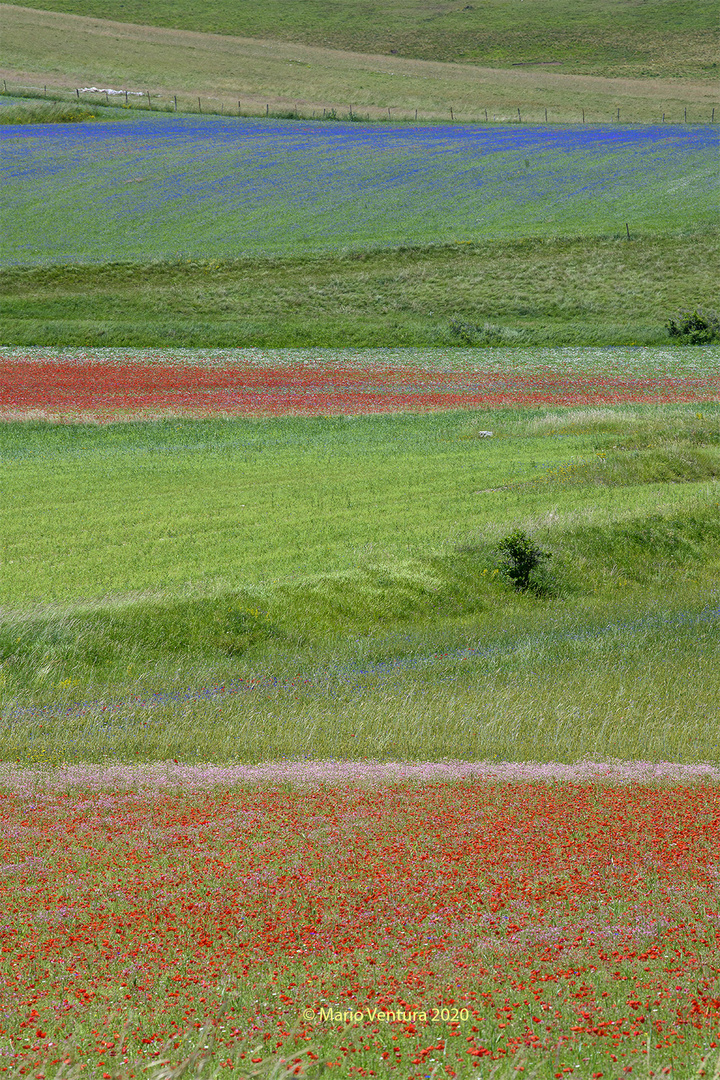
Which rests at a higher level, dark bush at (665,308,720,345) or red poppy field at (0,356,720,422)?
dark bush at (665,308,720,345)

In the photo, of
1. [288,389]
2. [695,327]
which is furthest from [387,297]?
[288,389]

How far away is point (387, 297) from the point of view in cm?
7462

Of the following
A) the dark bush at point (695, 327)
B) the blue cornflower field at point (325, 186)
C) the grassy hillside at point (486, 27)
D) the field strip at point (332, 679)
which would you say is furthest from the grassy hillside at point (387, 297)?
the grassy hillside at point (486, 27)

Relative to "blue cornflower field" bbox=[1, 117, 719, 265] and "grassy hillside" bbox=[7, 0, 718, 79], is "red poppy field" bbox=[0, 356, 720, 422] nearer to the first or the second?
"blue cornflower field" bbox=[1, 117, 719, 265]

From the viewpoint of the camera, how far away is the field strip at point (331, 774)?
13914 millimetres

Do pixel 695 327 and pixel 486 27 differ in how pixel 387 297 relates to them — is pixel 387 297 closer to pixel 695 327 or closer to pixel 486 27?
pixel 695 327

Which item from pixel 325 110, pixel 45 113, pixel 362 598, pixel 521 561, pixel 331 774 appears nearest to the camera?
pixel 331 774

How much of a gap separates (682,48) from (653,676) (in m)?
164

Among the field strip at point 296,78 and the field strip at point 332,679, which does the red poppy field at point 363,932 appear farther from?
the field strip at point 296,78

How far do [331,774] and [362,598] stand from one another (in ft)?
33.0

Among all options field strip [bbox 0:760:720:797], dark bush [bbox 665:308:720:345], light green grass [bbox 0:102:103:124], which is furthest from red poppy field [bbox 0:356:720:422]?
light green grass [bbox 0:102:103:124]

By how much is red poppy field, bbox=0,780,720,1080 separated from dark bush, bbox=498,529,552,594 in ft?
42.8

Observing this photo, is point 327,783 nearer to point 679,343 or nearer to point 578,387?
point 578,387

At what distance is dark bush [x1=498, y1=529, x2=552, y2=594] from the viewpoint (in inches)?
1033
